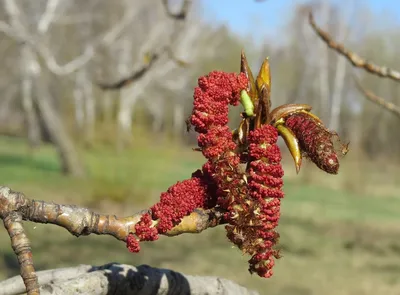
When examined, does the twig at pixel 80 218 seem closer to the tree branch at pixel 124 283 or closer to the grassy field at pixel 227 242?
the tree branch at pixel 124 283

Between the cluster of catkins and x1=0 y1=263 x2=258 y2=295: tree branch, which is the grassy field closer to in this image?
x1=0 y1=263 x2=258 y2=295: tree branch

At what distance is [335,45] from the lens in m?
4.03

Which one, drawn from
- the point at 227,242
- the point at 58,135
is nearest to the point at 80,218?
the point at 227,242

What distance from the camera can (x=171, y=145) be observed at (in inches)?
563

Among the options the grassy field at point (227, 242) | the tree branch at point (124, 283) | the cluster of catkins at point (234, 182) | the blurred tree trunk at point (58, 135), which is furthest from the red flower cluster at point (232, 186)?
the blurred tree trunk at point (58, 135)

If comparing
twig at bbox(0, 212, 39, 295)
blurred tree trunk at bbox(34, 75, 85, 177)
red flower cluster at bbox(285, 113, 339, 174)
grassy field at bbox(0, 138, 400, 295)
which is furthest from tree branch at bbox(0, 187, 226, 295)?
blurred tree trunk at bbox(34, 75, 85, 177)

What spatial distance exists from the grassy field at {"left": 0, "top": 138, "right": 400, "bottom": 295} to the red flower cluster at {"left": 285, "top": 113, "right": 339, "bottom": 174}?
141 inches

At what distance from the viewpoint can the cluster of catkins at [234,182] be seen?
187 centimetres

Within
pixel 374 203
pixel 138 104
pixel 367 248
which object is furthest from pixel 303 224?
pixel 138 104

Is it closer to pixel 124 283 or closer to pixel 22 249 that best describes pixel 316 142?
pixel 22 249

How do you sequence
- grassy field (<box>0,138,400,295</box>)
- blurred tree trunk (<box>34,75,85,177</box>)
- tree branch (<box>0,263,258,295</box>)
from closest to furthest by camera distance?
tree branch (<box>0,263,258,295</box>) < grassy field (<box>0,138,400,295</box>) < blurred tree trunk (<box>34,75,85,177</box>)

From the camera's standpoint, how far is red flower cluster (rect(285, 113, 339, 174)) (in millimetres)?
1774

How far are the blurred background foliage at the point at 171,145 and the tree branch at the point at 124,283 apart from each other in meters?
0.60

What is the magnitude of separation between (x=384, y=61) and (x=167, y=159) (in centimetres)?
3738
